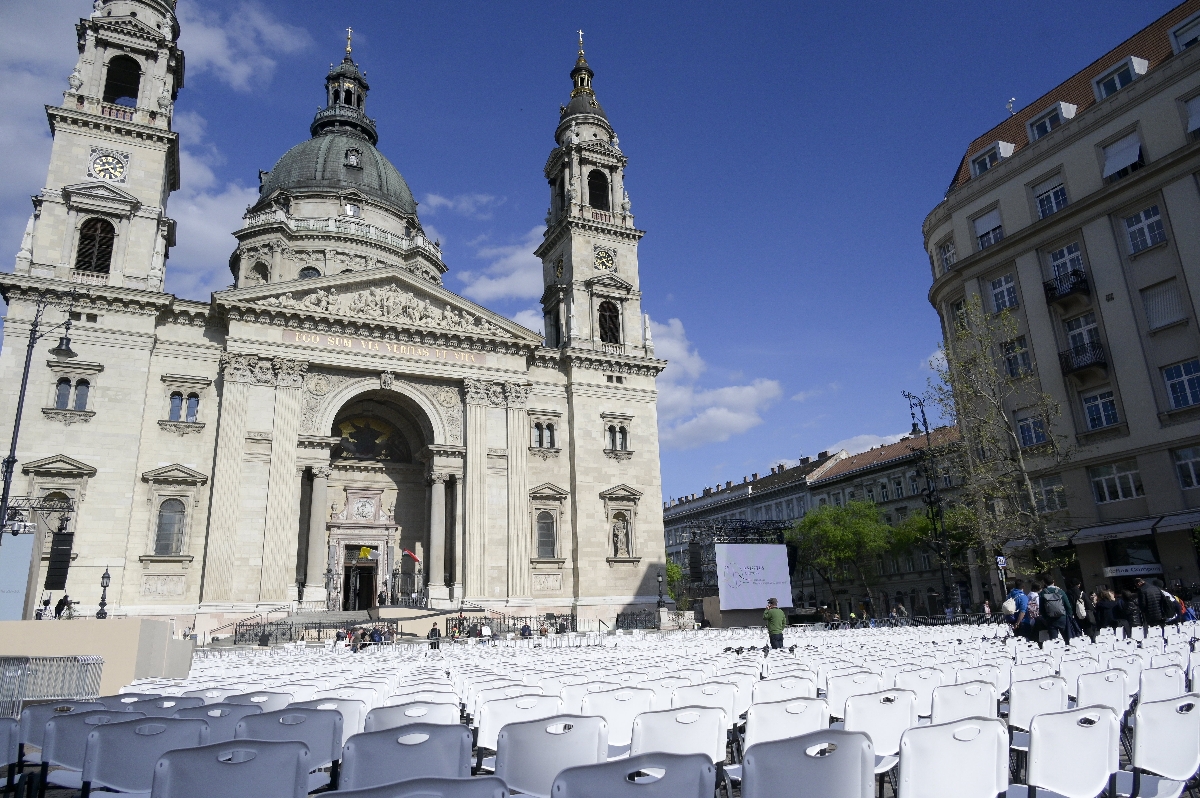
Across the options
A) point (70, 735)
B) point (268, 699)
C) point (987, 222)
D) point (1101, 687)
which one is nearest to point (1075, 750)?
point (1101, 687)

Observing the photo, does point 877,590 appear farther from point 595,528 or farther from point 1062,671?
point 1062,671

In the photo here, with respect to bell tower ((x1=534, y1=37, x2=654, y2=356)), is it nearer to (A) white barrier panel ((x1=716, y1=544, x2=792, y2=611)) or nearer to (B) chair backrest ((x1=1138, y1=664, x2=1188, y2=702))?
(A) white barrier panel ((x1=716, y1=544, x2=792, y2=611))

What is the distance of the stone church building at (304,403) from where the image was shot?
32062 mm

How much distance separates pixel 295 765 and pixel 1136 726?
466 cm

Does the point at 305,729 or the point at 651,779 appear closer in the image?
the point at 651,779

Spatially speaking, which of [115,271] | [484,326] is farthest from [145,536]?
[484,326]

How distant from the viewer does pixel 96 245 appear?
3531 cm

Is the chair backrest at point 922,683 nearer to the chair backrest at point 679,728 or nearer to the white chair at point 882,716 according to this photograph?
the white chair at point 882,716

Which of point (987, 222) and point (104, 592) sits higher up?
point (987, 222)

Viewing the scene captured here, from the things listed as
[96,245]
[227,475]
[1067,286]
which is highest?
[96,245]

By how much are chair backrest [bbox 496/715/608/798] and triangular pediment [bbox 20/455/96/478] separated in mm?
33592

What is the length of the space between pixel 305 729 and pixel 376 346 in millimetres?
34881

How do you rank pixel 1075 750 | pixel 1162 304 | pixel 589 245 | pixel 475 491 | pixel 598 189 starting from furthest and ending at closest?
pixel 598 189 < pixel 589 245 < pixel 475 491 < pixel 1162 304 < pixel 1075 750

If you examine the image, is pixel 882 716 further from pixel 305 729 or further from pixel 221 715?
pixel 221 715
